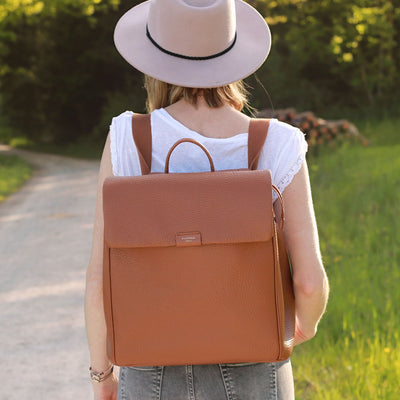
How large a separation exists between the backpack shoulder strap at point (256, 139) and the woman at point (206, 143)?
2 centimetres

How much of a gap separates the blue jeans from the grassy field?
1.71 metres

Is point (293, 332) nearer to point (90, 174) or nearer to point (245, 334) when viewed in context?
point (245, 334)

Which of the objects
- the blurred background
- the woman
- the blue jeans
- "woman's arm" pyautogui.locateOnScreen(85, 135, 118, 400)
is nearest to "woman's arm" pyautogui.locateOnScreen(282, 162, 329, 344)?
the woman

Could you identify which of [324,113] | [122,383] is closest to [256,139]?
[122,383]

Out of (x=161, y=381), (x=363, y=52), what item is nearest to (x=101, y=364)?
(x=161, y=381)

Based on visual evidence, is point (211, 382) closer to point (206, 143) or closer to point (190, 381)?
point (190, 381)

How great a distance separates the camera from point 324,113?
2377 cm

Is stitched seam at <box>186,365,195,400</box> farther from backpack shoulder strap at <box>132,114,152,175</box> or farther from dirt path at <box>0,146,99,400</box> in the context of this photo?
dirt path at <box>0,146,99,400</box>

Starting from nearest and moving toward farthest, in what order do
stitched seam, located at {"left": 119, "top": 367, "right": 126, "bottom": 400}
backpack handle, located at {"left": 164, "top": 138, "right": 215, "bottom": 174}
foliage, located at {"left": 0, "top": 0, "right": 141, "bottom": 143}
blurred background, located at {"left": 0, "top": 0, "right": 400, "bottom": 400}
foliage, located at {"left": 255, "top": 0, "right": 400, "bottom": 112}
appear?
backpack handle, located at {"left": 164, "top": 138, "right": 215, "bottom": 174}
stitched seam, located at {"left": 119, "top": 367, "right": 126, "bottom": 400}
blurred background, located at {"left": 0, "top": 0, "right": 400, "bottom": 400}
foliage, located at {"left": 255, "top": 0, "right": 400, "bottom": 112}
foliage, located at {"left": 0, "top": 0, "right": 141, "bottom": 143}

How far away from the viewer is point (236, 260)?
1.68 metres

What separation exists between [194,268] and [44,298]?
4392 mm

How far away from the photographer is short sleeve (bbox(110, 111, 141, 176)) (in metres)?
1.79

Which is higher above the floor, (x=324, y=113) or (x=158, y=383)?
(x=158, y=383)

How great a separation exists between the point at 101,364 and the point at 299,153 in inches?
29.6
